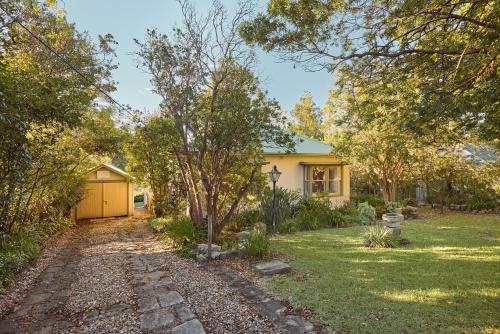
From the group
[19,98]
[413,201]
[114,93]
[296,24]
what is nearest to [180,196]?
[114,93]

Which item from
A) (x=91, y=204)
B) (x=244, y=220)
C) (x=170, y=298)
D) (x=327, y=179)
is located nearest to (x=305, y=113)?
(x=327, y=179)

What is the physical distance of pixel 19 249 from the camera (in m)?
6.57

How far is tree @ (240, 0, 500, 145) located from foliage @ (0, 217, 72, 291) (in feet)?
20.6

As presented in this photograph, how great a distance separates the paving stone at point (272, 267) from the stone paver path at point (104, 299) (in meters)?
1.74

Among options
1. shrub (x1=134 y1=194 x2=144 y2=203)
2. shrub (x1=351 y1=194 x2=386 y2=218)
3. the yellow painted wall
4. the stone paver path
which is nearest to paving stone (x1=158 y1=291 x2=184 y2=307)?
the stone paver path

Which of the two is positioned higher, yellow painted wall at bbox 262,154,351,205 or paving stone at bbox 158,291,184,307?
yellow painted wall at bbox 262,154,351,205

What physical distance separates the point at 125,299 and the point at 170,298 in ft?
2.34

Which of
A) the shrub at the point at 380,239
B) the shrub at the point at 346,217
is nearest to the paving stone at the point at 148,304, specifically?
the shrub at the point at 380,239

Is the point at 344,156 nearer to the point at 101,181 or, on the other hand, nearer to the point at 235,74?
the point at 235,74

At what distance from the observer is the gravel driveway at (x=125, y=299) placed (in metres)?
3.69

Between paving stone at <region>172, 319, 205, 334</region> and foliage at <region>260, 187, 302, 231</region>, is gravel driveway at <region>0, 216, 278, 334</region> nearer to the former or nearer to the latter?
paving stone at <region>172, 319, 205, 334</region>

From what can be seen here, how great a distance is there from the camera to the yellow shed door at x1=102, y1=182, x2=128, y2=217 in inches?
628

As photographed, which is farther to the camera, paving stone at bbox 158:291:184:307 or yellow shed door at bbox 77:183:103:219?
yellow shed door at bbox 77:183:103:219

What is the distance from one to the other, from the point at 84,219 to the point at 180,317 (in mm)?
13909
